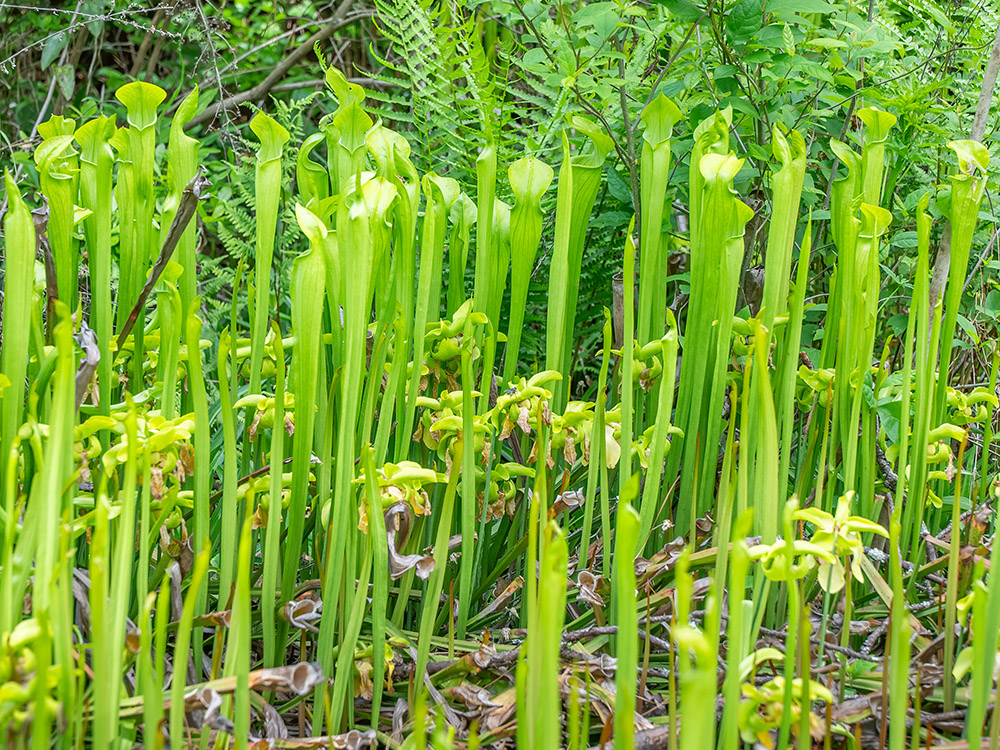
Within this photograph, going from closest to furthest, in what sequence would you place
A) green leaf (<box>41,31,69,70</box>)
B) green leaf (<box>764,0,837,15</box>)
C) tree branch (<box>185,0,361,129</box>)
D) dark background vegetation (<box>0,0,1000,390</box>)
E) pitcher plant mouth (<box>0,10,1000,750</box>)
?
pitcher plant mouth (<box>0,10,1000,750</box>)
green leaf (<box>764,0,837,15</box>)
dark background vegetation (<box>0,0,1000,390</box>)
green leaf (<box>41,31,69,70</box>)
tree branch (<box>185,0,361,129</box>)

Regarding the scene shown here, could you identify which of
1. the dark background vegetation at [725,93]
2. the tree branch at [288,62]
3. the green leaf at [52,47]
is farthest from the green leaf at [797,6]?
the green leaf at [52,47]

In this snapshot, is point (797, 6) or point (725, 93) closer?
point (797, 6)

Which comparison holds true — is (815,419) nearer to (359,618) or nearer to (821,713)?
(821,713)

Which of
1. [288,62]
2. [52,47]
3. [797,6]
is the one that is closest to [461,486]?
[797,6]

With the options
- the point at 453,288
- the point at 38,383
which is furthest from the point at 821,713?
the point at 38,383

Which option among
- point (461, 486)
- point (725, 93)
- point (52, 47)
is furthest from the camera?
point (52, 47)

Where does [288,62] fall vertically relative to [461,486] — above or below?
above

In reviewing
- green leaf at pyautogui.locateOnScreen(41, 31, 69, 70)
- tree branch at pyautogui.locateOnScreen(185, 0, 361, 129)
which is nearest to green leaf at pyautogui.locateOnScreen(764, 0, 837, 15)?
tree branch at pyautogui.locateOnScreen(185, 0, 361, 129)

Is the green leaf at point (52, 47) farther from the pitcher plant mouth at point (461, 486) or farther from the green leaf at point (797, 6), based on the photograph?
the green leaf at point (797, 6)

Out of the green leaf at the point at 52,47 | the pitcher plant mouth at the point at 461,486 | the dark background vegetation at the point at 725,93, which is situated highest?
the green leaf at the point at 52,47

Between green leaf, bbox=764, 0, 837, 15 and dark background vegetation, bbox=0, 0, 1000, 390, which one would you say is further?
dark background vegetation, bbox=0, 0, 1000, 390

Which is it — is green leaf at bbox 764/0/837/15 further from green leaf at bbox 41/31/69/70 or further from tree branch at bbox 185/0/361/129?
green leaf at bbox 41/31/69/70

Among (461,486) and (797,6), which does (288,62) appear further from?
(461,486)

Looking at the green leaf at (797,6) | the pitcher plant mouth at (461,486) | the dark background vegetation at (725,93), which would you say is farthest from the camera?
the dark background vegetation at (725,93)
